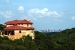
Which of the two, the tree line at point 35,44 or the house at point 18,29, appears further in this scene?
the house at point 18,29

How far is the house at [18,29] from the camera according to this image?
52353 mm

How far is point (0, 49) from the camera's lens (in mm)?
47031

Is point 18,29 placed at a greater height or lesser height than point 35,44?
greater

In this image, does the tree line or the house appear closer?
the tree line

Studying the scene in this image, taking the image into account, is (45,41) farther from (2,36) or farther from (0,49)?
(0,49)

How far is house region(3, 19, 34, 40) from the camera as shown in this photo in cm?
5235

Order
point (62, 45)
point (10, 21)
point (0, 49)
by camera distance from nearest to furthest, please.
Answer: point (0, 49) < point (10, 21) < point (62, 45)

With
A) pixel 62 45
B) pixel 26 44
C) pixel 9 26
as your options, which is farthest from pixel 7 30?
pixel 62 45

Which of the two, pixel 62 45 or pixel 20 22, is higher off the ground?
pixel 20 22

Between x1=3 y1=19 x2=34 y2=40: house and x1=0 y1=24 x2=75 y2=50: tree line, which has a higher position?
x1=3 y1=19 x2=34 y2=40: house

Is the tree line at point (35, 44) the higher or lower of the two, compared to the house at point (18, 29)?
lower

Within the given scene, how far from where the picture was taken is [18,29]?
5253 centimetres

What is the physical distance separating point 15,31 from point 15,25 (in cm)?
201

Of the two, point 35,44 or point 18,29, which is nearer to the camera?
point 18,29
